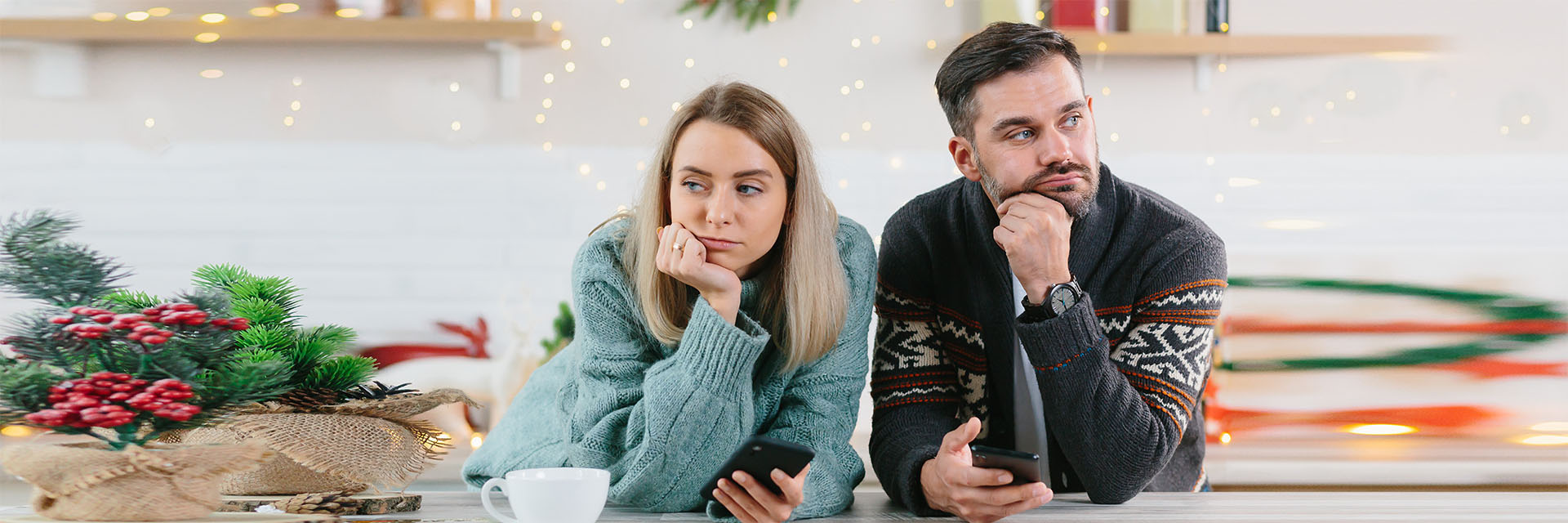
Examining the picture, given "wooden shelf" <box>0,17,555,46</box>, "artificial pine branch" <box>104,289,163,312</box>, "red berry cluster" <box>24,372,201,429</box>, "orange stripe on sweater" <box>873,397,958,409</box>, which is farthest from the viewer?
"wooden shelf" <box>0,17,555,46</box>

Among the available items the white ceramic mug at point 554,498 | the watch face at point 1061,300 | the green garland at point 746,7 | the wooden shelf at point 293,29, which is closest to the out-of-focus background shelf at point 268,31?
the wooden shelf at point 293,29

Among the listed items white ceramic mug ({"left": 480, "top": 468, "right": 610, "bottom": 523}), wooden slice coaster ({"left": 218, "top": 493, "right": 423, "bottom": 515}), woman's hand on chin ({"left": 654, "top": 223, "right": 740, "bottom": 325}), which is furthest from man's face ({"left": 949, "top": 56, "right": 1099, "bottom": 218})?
wooden slice coaster ({"left": 218, "top": 493, "right": 423, "bottom": 515})

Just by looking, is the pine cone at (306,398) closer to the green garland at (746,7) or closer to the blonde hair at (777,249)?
the blonde hair at (777,249)

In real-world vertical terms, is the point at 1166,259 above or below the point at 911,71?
below

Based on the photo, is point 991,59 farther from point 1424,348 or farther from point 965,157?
point 1424,348

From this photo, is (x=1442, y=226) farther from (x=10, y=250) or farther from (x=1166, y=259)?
(x=10, y=250)

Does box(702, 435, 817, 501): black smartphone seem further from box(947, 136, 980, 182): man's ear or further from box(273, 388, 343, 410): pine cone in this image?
box(947, 136, 980, 182): man's ear

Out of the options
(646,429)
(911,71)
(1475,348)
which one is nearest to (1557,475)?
(1475,348)

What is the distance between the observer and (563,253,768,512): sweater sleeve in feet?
3.51

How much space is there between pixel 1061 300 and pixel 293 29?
1791 mm

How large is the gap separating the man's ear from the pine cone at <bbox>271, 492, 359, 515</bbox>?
0.77m

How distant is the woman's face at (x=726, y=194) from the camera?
1146 mm

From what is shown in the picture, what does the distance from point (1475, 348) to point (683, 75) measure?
72.5 inches

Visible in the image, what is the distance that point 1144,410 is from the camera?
1181mm
